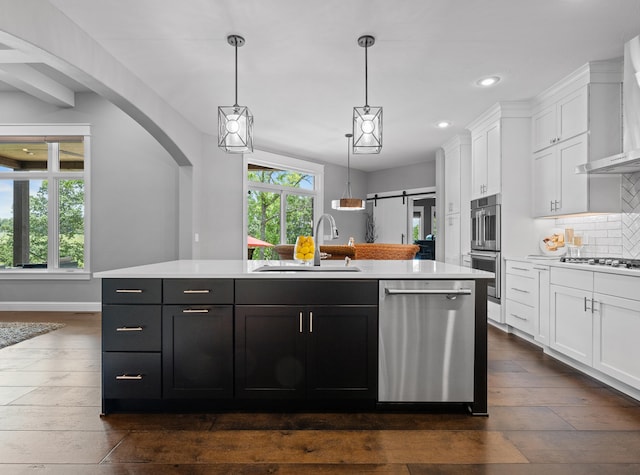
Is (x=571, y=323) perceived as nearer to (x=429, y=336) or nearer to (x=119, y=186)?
(x=429, y=336)

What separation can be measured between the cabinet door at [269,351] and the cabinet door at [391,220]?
250 inches

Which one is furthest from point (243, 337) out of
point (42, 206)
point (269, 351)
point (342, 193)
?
point (342, 193)

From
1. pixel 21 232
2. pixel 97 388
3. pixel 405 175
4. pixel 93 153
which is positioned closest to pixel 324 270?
pixel 97 388

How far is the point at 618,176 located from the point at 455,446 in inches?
115

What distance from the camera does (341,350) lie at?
2.29 metres

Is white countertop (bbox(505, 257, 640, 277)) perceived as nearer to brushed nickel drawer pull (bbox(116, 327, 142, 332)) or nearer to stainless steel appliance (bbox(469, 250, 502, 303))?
stainless steel appliance (bbox(469, 250, 502, 303))

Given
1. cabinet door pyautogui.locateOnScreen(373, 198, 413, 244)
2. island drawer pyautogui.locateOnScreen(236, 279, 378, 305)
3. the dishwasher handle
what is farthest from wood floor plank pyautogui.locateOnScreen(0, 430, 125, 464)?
cabinet door pyautogui.locateOnScreen(373, 198, 413, 244)

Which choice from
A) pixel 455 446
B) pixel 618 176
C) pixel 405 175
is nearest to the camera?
pixel 455 446

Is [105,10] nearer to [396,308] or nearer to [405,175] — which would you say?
[396,308]

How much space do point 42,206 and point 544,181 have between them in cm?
651

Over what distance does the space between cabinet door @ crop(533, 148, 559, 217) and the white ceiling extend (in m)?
0.70

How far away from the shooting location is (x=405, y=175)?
27.5 feet

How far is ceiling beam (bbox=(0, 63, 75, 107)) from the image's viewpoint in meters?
4.46

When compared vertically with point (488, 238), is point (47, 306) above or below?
below
